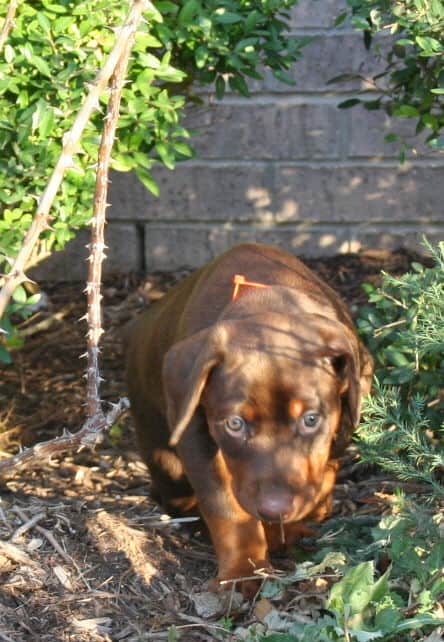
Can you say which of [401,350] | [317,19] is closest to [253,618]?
[401,350]

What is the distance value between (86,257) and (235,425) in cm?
356

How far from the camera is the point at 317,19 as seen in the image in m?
6.46

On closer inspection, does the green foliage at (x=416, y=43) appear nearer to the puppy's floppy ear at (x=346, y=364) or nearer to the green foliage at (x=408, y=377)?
the green foliage at (x=408, y=377)

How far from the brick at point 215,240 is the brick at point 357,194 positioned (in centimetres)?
8

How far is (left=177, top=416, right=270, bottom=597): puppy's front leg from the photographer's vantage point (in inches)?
149

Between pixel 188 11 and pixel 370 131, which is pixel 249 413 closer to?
pixel 188 11

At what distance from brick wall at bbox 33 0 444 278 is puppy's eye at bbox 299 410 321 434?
3.21 m

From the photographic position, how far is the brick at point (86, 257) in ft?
22.6

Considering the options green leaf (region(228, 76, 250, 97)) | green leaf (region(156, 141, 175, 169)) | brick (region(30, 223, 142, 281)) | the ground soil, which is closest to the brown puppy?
the ground soil

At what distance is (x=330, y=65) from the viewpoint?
6555 millimetres

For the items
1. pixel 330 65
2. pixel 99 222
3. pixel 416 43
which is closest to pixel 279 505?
pixel 99 222

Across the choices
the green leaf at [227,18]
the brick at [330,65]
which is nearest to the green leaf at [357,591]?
the green leaf at [227,18]

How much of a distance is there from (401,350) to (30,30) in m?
1.78

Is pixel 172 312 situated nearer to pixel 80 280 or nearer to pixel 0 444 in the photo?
pixel 0 444
